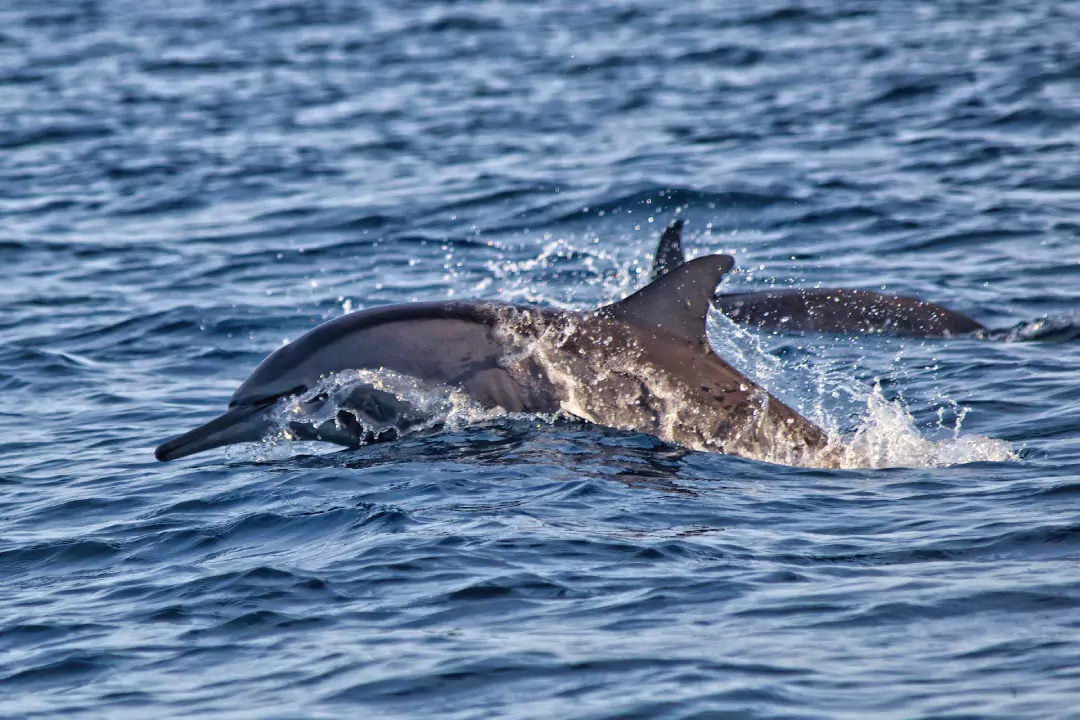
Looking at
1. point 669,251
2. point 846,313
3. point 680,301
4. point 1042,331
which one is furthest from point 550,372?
point 1042,331

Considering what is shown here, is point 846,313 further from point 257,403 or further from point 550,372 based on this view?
point 257,403

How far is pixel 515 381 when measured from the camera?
10.9 m

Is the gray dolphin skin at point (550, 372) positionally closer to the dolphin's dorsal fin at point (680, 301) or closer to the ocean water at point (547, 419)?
the dolphin's dorsal fin at point (680, 301)

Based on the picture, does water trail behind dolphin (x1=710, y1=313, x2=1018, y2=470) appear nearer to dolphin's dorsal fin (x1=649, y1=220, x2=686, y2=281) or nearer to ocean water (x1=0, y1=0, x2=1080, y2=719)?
ocean water (x1=0, y1=0, x2=1080, y2=719)

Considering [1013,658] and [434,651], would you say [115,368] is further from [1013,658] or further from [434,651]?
[1013,658]

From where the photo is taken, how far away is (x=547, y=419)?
1097cm

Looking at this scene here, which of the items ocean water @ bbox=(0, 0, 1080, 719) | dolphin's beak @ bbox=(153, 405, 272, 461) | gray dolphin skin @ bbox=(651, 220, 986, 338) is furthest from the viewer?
gray dolphin skin @ bbox=(651, 220, 986, 338)

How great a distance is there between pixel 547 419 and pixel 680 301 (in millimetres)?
1268

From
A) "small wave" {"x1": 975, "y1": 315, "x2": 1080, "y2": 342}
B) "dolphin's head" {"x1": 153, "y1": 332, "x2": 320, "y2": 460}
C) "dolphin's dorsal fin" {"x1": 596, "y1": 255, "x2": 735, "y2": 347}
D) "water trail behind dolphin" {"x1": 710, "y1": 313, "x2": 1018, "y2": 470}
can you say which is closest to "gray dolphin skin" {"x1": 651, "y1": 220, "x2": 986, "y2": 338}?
"small wave" {"x1": 975, "y1": 315, "x2": 1080, "y2": 342}

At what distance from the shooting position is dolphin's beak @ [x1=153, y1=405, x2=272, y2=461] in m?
10.7

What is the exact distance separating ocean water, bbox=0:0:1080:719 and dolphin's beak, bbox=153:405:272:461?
0.29m

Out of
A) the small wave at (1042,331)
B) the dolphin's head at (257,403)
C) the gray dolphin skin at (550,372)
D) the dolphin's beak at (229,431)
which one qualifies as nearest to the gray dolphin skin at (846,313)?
the small wave at (1042,331)

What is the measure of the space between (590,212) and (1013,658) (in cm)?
1386

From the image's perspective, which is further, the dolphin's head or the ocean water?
the dolphin's head
